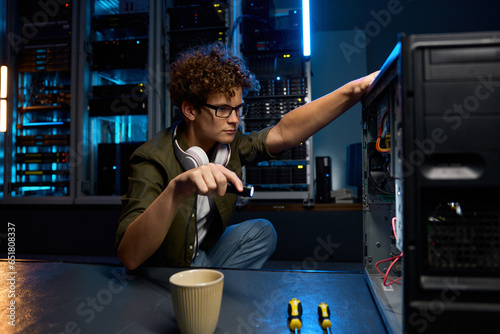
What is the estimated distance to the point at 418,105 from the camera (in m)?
0.35

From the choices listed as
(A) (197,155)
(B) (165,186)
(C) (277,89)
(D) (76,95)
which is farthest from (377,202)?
(D) (76,95)

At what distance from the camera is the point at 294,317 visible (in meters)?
0.47

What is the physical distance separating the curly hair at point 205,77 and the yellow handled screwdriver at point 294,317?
2.41 ft

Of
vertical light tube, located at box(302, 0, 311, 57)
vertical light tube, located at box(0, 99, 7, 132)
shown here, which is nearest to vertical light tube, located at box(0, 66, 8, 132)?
vertical light tube, located at box(0, 99, 7, 132)

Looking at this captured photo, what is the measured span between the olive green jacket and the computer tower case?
0.64 meters

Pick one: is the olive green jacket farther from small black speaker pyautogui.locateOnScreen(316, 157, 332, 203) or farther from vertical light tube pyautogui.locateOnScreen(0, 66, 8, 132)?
vertical light tube pyautogui.locateOnScreen(0, 66, 8, 132)

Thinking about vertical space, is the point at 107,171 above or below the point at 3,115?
below

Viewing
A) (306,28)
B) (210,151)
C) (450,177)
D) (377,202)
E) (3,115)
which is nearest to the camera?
(450,177)

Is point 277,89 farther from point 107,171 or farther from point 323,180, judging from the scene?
point 107,171

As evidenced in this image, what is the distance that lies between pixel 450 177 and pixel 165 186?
81 cm

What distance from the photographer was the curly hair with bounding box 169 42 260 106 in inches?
41.2

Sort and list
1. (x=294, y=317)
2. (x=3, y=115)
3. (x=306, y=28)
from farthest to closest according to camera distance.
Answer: (x=3, y=115)
(x=306, y=28)
(x=294, y=317)

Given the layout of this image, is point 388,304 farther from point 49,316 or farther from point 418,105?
point 49,316

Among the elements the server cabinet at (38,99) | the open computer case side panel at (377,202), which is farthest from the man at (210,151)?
the server cabinet at (38,99)
